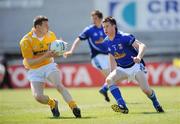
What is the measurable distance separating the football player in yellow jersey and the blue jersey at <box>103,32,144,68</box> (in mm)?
1313

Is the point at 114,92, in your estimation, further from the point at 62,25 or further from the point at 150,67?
the point at 62,25

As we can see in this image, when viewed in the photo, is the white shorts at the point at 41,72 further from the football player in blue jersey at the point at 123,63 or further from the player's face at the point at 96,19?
the player's face at the point at 96,19

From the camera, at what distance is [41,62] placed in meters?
14.4

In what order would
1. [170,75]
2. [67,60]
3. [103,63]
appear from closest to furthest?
[103,63], [170,75], [67,60]

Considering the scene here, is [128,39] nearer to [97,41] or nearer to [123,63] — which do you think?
[123,63]

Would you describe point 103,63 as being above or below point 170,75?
above

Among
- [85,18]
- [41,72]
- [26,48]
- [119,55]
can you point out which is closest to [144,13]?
[85,18]

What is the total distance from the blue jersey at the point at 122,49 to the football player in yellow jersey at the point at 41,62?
1.31m

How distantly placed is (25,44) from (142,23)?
69.0 feet

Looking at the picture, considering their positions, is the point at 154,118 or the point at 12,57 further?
the point at 12,57

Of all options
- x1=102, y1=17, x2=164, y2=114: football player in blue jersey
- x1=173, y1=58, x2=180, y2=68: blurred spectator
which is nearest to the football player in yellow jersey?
x1=102, y1=17, x2=164, y2=114: football player in blue jersey

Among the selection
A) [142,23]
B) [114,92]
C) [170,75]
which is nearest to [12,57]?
[142,23]

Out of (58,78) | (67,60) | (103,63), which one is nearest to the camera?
→ (58,78)

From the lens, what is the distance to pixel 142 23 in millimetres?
34781
